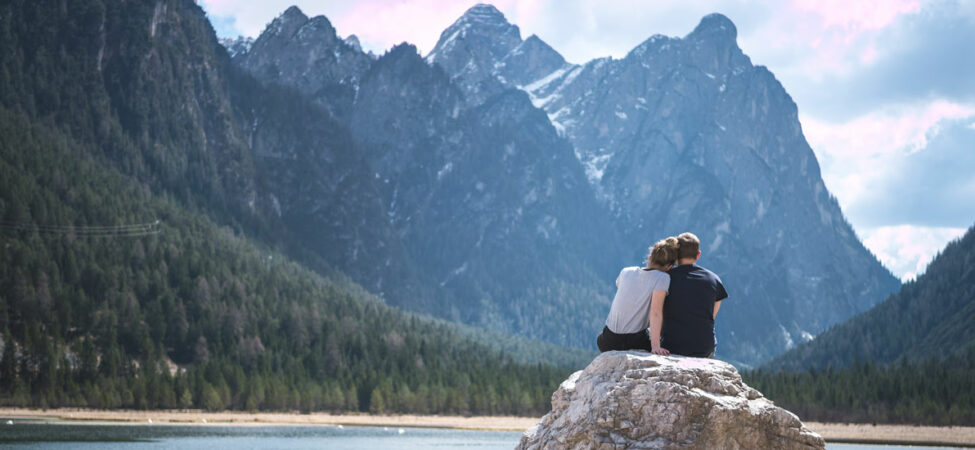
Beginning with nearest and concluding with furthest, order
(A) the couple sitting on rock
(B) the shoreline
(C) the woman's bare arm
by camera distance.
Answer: (C) the woman's bare arm < (A) the couple sitting on rock < (B) the shoreline

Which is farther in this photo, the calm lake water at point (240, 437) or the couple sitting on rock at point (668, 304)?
the calm lake water at point (240, 437)

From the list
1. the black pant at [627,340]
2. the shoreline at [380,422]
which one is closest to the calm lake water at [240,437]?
the shoreline at [380,422]

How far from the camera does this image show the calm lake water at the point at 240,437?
107 m

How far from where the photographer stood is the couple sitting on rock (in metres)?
18.3

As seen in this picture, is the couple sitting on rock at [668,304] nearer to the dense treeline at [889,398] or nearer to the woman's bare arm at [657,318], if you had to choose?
the woman's bare arm at [657,318]

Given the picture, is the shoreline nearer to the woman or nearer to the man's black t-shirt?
the woman

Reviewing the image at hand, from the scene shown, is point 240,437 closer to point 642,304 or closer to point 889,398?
point 889,398

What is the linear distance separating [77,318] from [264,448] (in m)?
105

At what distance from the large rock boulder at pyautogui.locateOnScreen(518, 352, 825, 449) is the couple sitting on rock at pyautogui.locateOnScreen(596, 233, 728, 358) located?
65 cm

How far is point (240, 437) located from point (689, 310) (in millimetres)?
117402

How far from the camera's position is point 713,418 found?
681 inches

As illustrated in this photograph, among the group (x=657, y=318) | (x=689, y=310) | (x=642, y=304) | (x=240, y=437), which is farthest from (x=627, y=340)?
(x=240, y=437)

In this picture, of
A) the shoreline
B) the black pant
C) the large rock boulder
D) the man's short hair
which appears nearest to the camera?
the large rock boulder

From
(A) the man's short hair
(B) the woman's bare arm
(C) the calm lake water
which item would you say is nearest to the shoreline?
(C) the calm lake water
